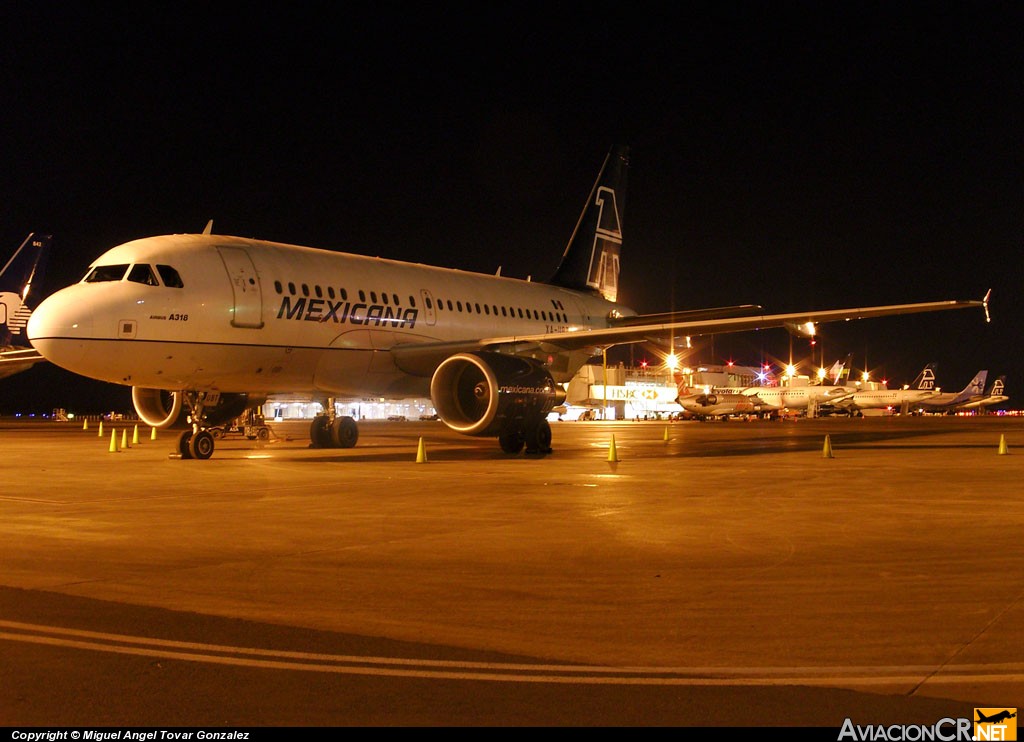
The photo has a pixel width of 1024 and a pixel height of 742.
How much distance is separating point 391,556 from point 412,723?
4355 mm

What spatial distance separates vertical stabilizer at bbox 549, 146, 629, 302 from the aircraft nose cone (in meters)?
15.8

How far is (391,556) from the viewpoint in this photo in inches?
339

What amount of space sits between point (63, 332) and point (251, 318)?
340cm

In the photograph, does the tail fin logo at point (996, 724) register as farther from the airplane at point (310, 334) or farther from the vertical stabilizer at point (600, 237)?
the vertical stabilizer at point (600, 237)

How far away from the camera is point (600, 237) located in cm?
3112

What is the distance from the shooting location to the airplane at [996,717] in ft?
13.9

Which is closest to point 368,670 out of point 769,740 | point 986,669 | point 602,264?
point 769,740

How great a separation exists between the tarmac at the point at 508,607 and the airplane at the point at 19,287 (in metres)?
38.7

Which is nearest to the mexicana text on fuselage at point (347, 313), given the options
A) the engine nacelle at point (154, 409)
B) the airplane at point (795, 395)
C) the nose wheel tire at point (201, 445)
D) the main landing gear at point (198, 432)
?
the main landing gear at point (198, 432)

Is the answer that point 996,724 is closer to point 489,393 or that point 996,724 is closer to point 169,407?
point 489,393

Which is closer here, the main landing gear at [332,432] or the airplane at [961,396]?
the main landing gear at [332,432]

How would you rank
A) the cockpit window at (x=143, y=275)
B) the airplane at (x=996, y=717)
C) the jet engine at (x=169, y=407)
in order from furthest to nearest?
the jet engine at (x=169, y=407) → the cockpit window at (x=143, y=275) → the airplane at (x=996, y=717)

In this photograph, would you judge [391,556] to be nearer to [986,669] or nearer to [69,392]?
[986,669]

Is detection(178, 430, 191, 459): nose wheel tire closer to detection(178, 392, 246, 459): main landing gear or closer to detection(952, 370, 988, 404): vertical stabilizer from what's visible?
detection(178, 392, 246, 459): main landing gear
